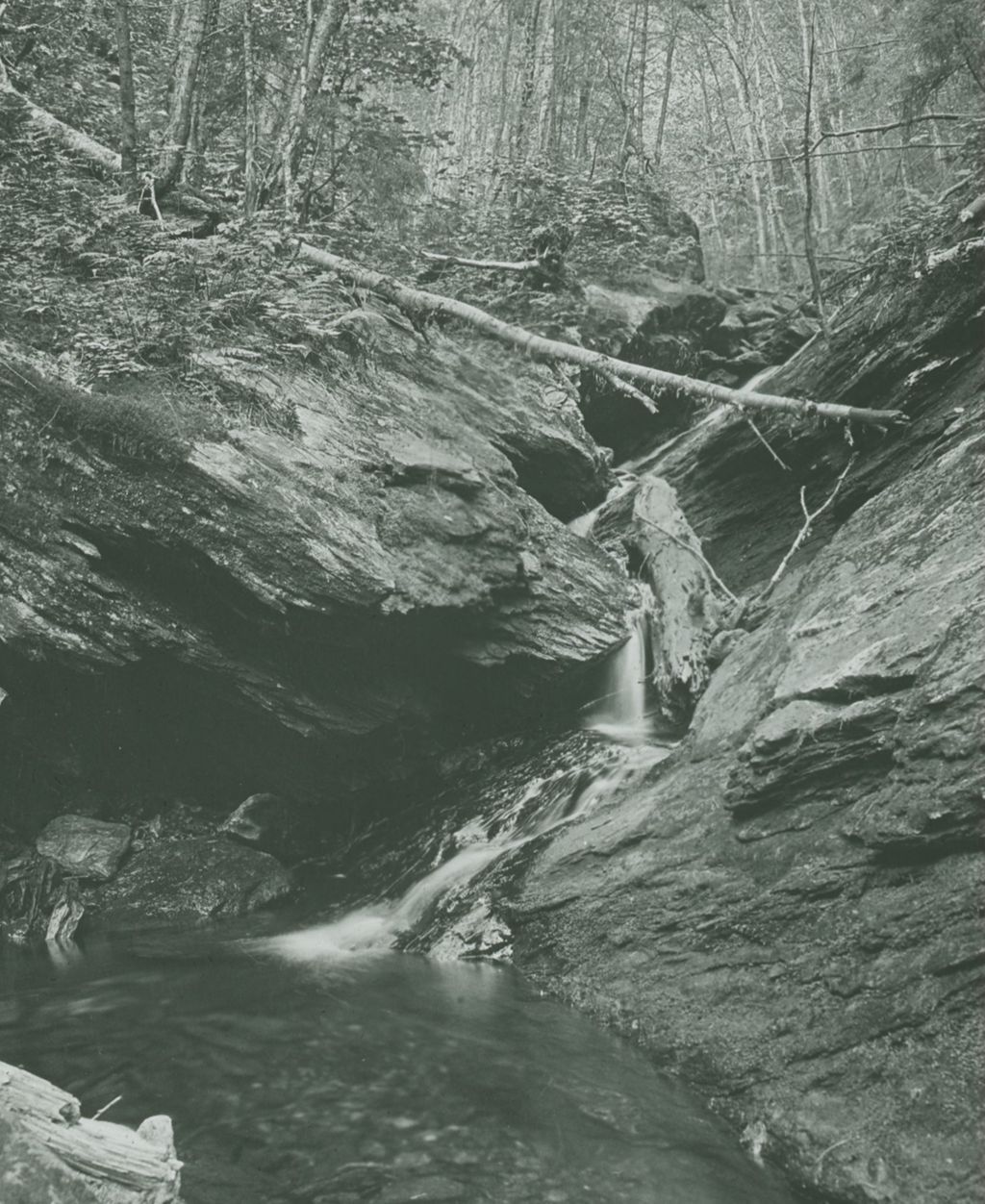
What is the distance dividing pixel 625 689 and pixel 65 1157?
7.33m

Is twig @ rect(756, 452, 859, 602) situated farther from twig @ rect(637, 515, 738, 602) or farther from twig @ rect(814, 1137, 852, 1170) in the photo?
twig @ rect(814, 1137, 852, 1170)

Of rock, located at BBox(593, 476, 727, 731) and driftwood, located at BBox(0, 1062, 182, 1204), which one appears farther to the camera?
rock, located at BBox(593, 476, 727, 731)

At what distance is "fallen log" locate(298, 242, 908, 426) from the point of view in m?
7.82

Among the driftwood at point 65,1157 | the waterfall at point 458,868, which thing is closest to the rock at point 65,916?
the waterfall at point 458,868

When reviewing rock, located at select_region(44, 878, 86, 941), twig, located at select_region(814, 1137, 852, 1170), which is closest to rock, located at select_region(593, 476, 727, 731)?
twig, located at select_region(814, 1137, 852, 1170)

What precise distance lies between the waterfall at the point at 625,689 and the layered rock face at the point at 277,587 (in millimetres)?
271

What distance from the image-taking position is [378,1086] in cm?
468

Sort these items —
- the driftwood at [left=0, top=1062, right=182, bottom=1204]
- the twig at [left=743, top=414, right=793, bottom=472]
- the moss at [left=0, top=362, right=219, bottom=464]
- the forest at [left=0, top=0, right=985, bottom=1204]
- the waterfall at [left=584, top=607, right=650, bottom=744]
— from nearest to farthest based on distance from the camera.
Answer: the driftwood at [left=0, top=1062, right=182, bottom=1204] < the forest at [left=0, top=0, right=985, bottom=1204] < the moss at [left=0, top=362, right=219, bottom=464] < the twig at [left=743, top=414, right=793, bottom=472] < the waterfall at [left=584, top=607, right=650, bottom=744]

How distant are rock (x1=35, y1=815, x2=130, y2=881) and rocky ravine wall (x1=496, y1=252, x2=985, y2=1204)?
4.53 meters

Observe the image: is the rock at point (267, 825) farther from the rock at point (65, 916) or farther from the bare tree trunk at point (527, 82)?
the bare tree trunk at point (527, 82)

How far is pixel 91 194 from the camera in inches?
389

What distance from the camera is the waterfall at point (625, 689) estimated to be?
30.2 feet

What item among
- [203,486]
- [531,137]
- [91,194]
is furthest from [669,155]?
[203,486]

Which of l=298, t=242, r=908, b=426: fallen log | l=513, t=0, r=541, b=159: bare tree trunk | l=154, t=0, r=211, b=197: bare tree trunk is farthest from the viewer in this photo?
l=513, t=0, r=541, b=159: bare tree trunk
